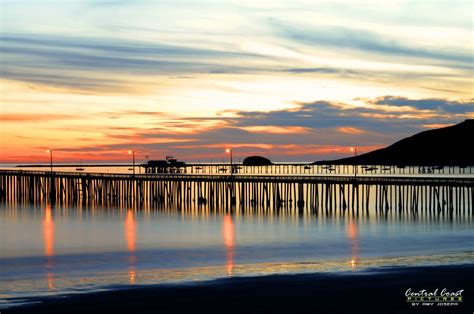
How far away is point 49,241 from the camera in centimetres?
4178

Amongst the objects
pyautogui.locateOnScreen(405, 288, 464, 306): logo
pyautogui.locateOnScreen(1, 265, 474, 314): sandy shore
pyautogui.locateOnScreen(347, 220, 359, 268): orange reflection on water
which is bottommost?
pyautogui.locateOnScreen(347, 220, 359, 268): orange reflection on water

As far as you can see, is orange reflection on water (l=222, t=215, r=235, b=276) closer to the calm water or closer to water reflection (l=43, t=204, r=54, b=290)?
the calm water

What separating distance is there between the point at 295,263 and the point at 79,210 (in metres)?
36.7

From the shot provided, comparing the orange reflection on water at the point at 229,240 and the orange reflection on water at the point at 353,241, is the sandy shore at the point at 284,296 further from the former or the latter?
the orange reflection on water at the point at 353,241

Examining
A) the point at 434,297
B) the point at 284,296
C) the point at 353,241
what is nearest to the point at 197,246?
the point at 353,241

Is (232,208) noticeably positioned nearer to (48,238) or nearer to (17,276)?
(48,238)

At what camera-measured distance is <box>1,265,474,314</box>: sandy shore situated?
18469 mm

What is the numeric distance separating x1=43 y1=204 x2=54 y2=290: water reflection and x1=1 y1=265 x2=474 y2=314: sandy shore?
429 cm

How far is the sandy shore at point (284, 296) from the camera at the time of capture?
1847 cm

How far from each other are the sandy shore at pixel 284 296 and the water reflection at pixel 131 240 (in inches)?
151

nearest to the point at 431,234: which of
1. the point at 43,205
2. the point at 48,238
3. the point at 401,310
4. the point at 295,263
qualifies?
the point at 295,263

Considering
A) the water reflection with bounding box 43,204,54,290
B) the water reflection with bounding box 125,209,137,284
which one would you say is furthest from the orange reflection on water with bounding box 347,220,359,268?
the water reflection with bounding box 43,204,54,290

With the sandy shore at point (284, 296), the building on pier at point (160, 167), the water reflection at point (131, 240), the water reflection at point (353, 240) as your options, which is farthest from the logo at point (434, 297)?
the building on pier at point (160, 167)

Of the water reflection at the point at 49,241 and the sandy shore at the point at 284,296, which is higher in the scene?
the sandy shore at the point at 284,296
